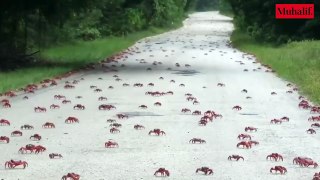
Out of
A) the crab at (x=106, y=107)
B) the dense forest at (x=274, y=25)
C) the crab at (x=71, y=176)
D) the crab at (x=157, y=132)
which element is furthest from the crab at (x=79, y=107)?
the dense forest at (x=274, y=25)

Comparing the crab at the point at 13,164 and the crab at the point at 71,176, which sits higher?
the crab at the point at 71,176

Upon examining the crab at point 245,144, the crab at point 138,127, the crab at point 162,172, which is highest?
the crab at point 162,172

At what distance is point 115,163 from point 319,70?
13.5 meters

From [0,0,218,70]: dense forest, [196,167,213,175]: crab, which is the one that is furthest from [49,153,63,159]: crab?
[0,0,218,70]: dense forest

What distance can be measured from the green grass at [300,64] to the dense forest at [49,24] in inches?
241

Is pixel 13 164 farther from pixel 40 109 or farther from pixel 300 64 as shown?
pixel 300 64

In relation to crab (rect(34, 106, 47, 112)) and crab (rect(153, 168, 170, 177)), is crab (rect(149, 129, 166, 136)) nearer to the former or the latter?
crab (rect(153, 168, 170, 177))

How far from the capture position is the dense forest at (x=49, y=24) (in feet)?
74.4

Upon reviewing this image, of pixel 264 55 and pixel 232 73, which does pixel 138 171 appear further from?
pixel 264 55

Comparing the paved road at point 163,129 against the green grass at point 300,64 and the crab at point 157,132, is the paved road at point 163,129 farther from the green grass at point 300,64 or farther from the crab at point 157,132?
the green grass at point 300,64

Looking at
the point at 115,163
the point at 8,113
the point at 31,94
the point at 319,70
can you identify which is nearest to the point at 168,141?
the point at 115,163

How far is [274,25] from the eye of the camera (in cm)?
3859

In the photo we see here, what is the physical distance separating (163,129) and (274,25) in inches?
1111

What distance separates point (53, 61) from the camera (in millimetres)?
26156
